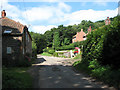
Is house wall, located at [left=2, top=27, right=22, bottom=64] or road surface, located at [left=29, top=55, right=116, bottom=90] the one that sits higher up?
house wall, located at [left=2, top=27, right=22, bottom=64]

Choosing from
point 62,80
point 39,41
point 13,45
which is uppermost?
point 39,41

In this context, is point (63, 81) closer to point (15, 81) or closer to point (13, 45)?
point (15, 81)

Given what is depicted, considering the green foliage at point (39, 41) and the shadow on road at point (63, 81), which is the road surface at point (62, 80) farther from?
the green foliage at point (39, 41)

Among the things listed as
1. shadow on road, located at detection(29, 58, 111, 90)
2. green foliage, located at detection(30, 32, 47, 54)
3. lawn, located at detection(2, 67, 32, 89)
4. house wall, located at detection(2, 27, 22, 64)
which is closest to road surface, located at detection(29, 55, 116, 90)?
shadow on road, located at detection(29, 58, 111, 90)

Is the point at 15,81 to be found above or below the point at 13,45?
below

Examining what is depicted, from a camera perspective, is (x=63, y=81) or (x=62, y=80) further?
(x=62, y=80)

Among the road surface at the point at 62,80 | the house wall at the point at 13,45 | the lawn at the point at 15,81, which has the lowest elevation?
the road surface at the point at 62,80

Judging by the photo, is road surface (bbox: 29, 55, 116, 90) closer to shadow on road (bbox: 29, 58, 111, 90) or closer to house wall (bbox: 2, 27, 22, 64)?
shadow on road (bbox: 29, 58, 111, 90)

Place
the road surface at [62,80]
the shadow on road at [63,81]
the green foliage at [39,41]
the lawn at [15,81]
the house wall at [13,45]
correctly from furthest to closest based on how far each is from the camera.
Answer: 1. the green foliage at [39,41]
2. the house wall at [13,45]
3. the road surface at [62,80]
4. the shadow on road at [63,81]
5. the lawn at [15,81]

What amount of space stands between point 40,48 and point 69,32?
19090mm

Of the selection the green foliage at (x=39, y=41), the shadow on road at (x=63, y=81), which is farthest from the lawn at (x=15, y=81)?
the green foliage at (x=39, y=41)

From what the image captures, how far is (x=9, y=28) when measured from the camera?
818 inches

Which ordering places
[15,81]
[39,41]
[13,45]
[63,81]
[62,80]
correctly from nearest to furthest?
1. [15,81]
2. [63,81]
3. [62,80]
4. [13,45]
5. [39,41]

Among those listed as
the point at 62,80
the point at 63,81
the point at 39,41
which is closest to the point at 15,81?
the point at 63,81
